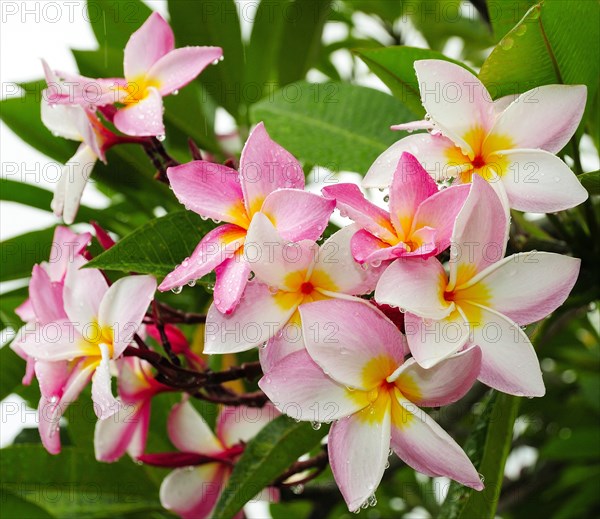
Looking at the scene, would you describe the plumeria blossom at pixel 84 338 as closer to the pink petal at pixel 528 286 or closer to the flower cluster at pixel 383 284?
the flower cluster at pixel 383 284

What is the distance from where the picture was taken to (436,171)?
2.53ft

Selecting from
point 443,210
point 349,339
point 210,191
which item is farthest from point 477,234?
point 210,191

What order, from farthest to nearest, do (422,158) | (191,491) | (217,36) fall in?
(217,36) → (191,491) → (422,158)

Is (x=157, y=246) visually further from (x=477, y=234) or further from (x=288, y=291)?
(x=477, y=234)

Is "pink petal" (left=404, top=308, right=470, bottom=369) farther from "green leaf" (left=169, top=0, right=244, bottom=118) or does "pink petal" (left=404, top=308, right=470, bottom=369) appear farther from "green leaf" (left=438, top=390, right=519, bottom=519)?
"green leaf" (left=169, top=0, right=244, bottom=118)

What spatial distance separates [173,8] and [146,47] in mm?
593

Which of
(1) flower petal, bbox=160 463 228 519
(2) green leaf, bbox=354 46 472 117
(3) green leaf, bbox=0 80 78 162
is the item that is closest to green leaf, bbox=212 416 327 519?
(1) flower petal, bbox=160 463 228 519

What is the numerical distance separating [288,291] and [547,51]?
368mm

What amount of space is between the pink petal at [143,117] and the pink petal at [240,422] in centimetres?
40

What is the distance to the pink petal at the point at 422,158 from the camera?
2.54ft

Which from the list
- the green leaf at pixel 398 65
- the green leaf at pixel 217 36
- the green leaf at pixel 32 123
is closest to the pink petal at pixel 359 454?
the green leaf at pixel 398 65

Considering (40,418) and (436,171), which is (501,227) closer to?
(436,171)

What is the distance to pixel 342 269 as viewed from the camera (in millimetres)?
723

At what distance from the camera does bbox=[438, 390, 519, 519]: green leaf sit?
0.88 meters
